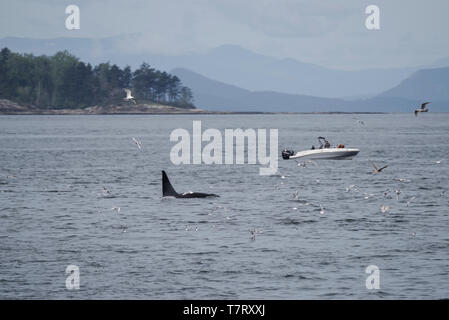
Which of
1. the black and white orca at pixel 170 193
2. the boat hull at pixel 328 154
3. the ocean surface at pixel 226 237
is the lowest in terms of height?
the ocean surface at pixel 226 237

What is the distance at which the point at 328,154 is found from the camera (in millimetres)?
99812

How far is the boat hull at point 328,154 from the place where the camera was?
98812mm

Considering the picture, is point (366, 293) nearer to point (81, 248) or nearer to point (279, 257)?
point (279, 257)

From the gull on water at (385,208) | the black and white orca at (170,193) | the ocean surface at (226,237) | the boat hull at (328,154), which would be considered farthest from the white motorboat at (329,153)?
the gull on water at (385,208)

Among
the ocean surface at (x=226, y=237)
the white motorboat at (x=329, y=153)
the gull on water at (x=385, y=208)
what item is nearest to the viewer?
the ocean surface at (x=226, y=237)

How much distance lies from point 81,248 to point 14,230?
23.6 ft

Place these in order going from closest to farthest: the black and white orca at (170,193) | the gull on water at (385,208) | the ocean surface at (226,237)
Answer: the ocean surface at (226,237)
the gull on water at (385,208)
the black and white orca at (170,193)

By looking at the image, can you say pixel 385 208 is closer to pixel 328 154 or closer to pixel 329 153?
pixel 329 153

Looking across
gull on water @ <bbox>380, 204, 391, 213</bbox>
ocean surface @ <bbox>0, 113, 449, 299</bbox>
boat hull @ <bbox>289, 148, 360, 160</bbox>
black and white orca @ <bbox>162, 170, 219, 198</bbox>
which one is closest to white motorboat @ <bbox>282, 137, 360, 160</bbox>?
boat hull @ <bbox>289, 148, 360, 160</bbox>

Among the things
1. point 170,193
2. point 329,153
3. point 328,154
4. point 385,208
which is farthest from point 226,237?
point 328,154

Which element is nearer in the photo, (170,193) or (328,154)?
(170,193)

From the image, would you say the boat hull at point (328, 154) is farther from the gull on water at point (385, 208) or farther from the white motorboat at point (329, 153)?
the gull on water at point (385, 208)

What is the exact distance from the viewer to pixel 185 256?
36500 millimetres
